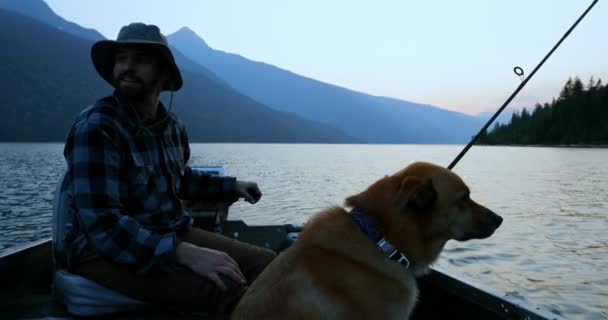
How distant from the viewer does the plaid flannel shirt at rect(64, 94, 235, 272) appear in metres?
3.08

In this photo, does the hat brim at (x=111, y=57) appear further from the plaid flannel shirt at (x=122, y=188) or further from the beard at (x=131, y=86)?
the plaid flannel shirt at (x=122, y=188)

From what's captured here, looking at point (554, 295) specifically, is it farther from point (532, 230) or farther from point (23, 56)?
point (23, 56)

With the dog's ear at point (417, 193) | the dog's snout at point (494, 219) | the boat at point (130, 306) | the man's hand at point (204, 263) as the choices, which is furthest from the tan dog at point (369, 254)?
the boat at point (130, 306)

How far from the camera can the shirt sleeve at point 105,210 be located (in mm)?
3066

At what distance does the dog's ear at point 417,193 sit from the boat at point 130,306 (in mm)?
1170

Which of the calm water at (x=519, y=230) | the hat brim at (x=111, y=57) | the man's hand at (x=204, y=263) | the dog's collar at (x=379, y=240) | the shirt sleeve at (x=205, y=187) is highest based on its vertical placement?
the hat brim at (x=111, y=57)

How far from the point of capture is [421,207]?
9.82 ft

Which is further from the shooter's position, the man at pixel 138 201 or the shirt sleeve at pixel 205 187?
the shirt sleeve at pixel 205 187

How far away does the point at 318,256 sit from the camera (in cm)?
279

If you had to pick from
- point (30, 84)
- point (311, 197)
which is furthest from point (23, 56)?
point (311, 197)

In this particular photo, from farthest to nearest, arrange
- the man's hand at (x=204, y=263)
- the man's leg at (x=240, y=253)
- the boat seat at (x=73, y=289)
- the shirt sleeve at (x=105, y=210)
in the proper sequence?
the man's leg at (x=240, y=253) → the boat seat at (x=73, y=289) → the man's hand at (x=204, y=263) → the shirt sleeve at (x=105, y=210)

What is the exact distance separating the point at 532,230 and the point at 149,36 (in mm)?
17183

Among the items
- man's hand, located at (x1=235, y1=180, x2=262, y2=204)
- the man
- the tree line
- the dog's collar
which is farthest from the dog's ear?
the tree line

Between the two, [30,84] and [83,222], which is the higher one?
[83,222]
